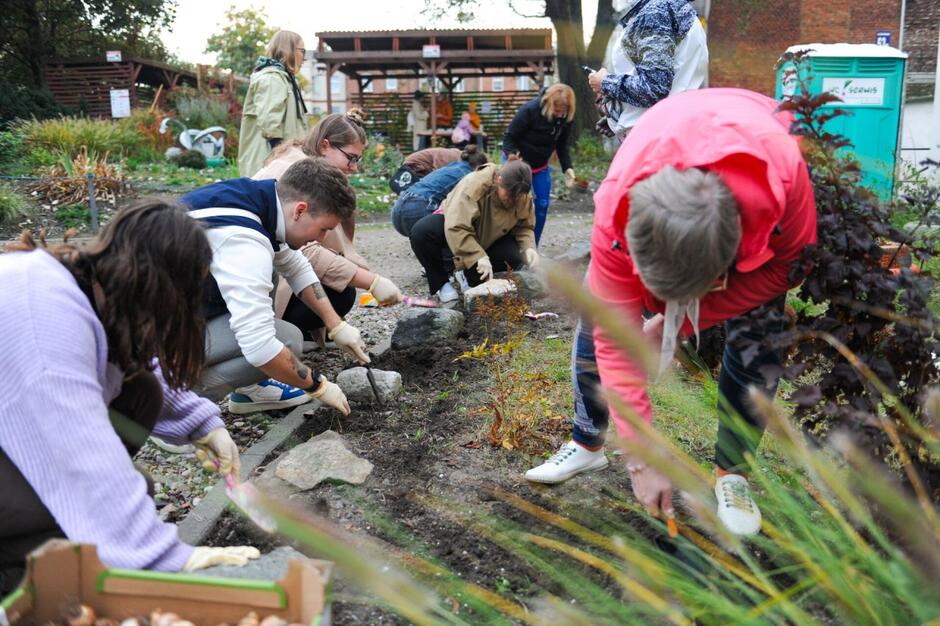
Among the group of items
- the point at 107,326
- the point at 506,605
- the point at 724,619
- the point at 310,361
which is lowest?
the point at 310,361

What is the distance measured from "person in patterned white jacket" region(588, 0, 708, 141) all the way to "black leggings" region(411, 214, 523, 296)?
2193 mm

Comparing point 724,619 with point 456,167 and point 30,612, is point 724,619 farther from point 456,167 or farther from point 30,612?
point 456,167

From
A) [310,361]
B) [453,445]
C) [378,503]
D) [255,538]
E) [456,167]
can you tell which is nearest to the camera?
[255,538]

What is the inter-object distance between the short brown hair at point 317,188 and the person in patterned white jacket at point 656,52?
138cm

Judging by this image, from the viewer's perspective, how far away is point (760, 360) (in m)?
2.30

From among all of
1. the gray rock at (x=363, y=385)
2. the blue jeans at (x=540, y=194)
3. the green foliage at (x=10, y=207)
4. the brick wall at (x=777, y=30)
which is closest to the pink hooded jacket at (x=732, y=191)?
the gray rock at (x=363, y=385)

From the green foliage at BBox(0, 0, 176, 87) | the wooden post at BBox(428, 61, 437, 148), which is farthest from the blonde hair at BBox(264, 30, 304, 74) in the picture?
the green foliage at BBox(0, 0, 176, 87)

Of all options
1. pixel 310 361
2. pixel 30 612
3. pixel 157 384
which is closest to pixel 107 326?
pixel 157 384

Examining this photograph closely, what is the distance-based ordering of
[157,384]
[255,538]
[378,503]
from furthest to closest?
[378,503] → [255,538] → [157,384]

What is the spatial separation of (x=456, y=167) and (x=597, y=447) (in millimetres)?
3970

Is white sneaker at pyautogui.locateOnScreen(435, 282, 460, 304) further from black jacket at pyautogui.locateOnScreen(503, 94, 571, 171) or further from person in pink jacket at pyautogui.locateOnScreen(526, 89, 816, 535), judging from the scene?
person in pink jacket at pyautogui.locateOnScreen(526, 89, 816, 535)

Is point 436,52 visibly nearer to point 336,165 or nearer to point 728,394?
point 336,165

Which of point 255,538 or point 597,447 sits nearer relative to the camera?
point 255,538

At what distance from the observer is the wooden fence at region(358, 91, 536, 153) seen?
20.7 m
